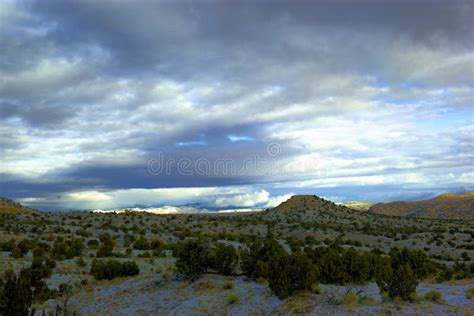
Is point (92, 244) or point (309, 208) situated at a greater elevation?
point (309, 208)

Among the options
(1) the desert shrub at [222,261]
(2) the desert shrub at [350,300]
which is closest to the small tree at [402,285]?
(2) the desert shrub at [350,300]

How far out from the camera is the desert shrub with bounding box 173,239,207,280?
15922mm

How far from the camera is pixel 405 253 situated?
19.2 m

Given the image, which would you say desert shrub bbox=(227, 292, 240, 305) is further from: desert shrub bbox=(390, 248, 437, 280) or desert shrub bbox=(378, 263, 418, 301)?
desert shrub bbox=(390, 248, 437, 280)

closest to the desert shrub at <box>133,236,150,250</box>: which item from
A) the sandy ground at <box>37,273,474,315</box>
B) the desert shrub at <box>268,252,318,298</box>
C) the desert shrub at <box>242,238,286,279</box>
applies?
the sandy ground at <box>37,273,474,315</box>

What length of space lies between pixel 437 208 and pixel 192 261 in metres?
120

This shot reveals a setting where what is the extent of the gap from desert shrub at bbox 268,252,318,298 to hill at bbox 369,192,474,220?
350 ft

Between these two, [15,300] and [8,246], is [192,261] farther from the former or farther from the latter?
[8,246]

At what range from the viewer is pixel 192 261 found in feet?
53.0

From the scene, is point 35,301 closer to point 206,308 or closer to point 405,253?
point 206,308

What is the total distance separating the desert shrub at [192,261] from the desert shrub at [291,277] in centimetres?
419

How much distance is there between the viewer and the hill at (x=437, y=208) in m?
108

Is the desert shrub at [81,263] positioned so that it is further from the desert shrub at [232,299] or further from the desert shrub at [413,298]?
the desert shrub at [413,298]

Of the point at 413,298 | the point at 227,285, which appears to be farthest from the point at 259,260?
the point at 413,298
